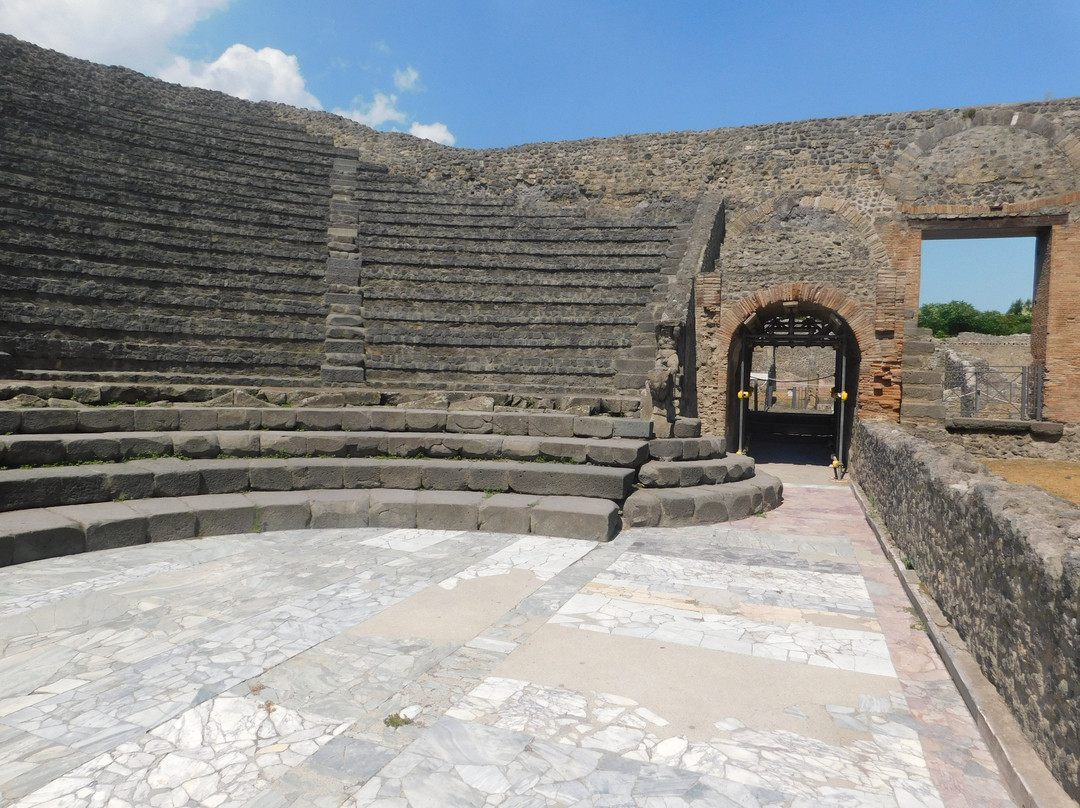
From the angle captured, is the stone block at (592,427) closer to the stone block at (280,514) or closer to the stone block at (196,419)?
the stone block at (280,514)

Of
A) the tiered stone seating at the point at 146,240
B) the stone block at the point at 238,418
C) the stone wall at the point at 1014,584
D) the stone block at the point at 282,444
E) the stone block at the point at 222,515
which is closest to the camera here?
the stone wall at the point at 1014,584

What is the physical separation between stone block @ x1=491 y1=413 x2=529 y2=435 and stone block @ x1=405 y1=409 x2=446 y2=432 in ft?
1.91

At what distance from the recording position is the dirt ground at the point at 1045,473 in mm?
9664

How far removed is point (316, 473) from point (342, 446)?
0.51 meters

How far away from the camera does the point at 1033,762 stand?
254cm

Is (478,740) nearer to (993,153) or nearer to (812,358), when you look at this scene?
(993,153)

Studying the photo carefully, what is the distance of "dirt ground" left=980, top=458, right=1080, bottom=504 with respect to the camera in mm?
9664

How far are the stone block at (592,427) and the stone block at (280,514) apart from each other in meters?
2.98

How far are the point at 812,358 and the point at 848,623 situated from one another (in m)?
30.5

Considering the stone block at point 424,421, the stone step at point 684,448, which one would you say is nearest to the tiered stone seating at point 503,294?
the stone step at point 684,448

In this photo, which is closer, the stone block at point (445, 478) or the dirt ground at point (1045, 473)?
the stone block at point (445, 478)

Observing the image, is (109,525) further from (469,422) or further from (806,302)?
(806,302)

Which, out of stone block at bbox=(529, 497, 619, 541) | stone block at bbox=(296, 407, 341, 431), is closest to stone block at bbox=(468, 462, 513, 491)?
stone block at bbox=(529, 497, 619, 541)

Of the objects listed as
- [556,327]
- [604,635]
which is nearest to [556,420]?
[556,327]
